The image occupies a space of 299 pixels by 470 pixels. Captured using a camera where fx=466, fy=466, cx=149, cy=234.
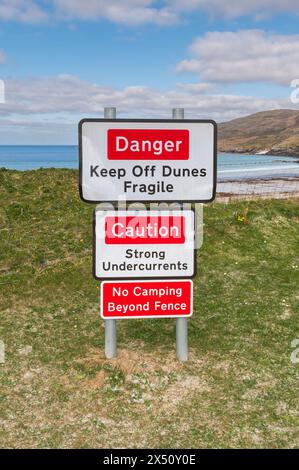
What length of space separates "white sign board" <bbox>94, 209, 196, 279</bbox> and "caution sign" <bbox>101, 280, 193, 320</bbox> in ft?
0.45

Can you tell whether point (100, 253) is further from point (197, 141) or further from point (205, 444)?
point (205, 444)

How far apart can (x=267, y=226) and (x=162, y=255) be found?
775 cm

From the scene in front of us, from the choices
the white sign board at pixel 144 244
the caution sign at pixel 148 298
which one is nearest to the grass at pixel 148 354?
the caution sign at pixel 148 298

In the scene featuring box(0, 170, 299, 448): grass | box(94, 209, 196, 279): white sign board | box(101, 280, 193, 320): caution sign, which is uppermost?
box(94, 209, 196, 279): white sign board

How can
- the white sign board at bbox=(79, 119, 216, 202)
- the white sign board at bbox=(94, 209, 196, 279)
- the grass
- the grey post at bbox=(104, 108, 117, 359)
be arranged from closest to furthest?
the grass
the white sign board at bbox=(79, 119, 216, 202)
the white sign board at bbox=(94, 209, 196, 279)
the grey post at bbox=(104, 108, 117, 359)

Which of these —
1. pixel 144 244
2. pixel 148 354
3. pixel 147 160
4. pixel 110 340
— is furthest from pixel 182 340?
pixel 147 160

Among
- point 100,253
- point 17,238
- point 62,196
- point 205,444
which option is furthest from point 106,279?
point 62,196

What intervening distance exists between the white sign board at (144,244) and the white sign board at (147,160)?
0.33 m

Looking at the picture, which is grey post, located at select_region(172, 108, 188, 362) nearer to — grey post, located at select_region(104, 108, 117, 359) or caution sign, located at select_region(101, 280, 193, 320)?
caution sign, located at select_region(101, 280, 193, 320)

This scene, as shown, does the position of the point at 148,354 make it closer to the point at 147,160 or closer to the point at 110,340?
the point at 110,340

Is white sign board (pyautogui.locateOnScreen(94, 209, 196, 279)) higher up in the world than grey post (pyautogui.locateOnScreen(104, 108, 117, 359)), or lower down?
higher up

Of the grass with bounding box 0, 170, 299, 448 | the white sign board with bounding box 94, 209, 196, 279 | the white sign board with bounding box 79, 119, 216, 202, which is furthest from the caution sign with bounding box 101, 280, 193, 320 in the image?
the white sign board with bounding box 79, 119, 216, 202

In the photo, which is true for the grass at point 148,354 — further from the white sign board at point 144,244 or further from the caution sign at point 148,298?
the white sign board at point 144,244

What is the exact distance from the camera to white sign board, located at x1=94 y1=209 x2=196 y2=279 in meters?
7.49
